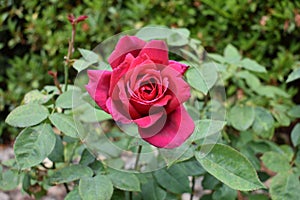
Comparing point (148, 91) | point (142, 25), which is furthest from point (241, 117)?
point (142, 25)

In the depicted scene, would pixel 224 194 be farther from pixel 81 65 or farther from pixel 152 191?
pixel 81 65

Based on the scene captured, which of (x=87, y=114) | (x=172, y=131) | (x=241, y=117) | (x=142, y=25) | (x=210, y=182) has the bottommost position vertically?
(x=142, y=25)

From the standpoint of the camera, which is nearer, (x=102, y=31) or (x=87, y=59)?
(x=87, y=59)

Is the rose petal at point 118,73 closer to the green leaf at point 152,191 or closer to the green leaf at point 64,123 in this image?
the green leaf at point 64,123

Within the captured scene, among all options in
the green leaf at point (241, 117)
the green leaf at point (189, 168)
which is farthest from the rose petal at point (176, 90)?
the green leaf at point (241, 117)

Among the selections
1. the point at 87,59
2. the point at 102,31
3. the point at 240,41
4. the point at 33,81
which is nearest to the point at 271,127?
the point at 87,59

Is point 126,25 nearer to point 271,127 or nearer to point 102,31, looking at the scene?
point 102,31

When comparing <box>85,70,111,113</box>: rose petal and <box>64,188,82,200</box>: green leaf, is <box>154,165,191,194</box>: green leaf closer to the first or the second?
<box>64,188,82,200</box>: green leaf
